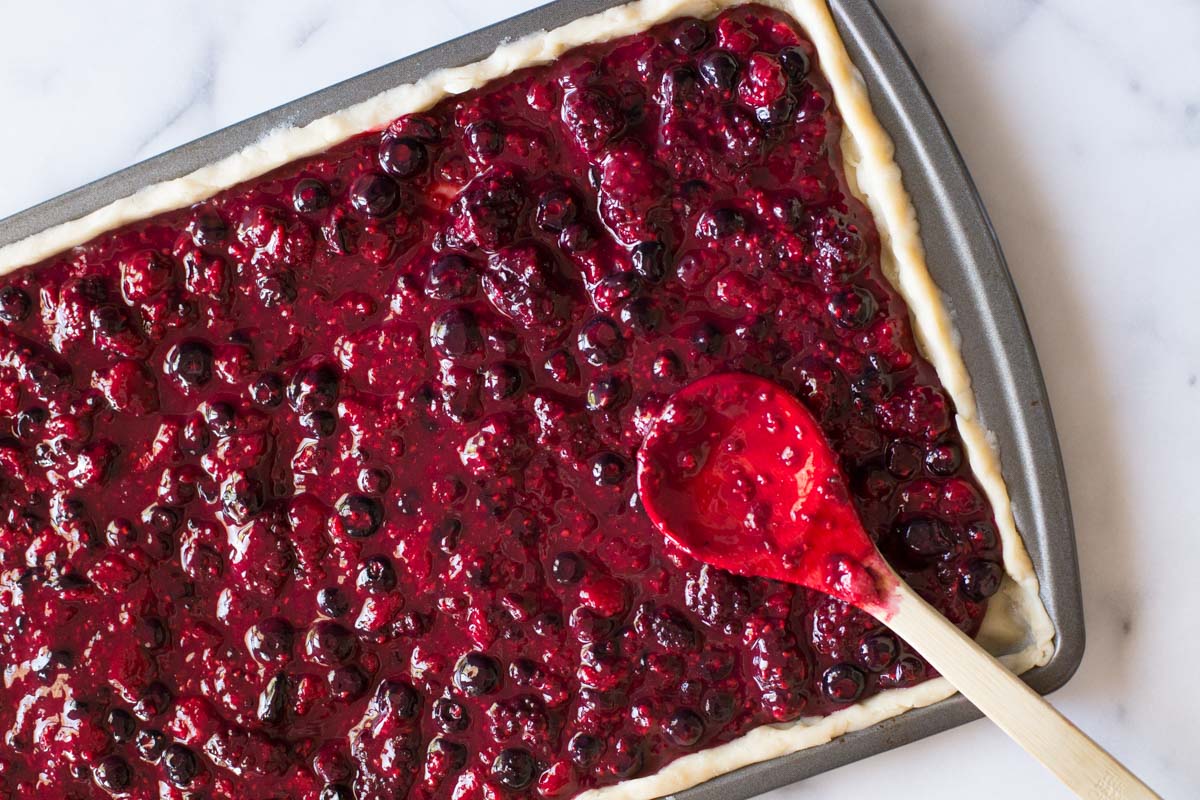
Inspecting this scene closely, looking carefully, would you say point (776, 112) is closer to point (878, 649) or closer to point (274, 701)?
point (878, 649)

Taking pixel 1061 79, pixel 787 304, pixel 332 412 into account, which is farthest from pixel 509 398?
pixel 1061 79

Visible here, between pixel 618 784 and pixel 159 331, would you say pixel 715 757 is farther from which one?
pixel 159 331

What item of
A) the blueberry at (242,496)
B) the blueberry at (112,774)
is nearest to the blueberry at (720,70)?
the blueberry at (242,496)

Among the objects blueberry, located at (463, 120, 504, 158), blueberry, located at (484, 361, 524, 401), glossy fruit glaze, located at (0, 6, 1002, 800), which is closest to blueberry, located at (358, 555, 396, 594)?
glossy fruit glaze, located at (0, 6, 1002, 800)

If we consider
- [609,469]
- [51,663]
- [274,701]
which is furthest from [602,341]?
[51,663]

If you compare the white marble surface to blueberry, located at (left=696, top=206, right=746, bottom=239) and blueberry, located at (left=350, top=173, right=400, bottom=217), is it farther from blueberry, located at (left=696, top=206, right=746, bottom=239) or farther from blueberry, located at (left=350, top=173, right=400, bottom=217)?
blueberry, located at (left=696, top=206, right=746, bottom=239)
